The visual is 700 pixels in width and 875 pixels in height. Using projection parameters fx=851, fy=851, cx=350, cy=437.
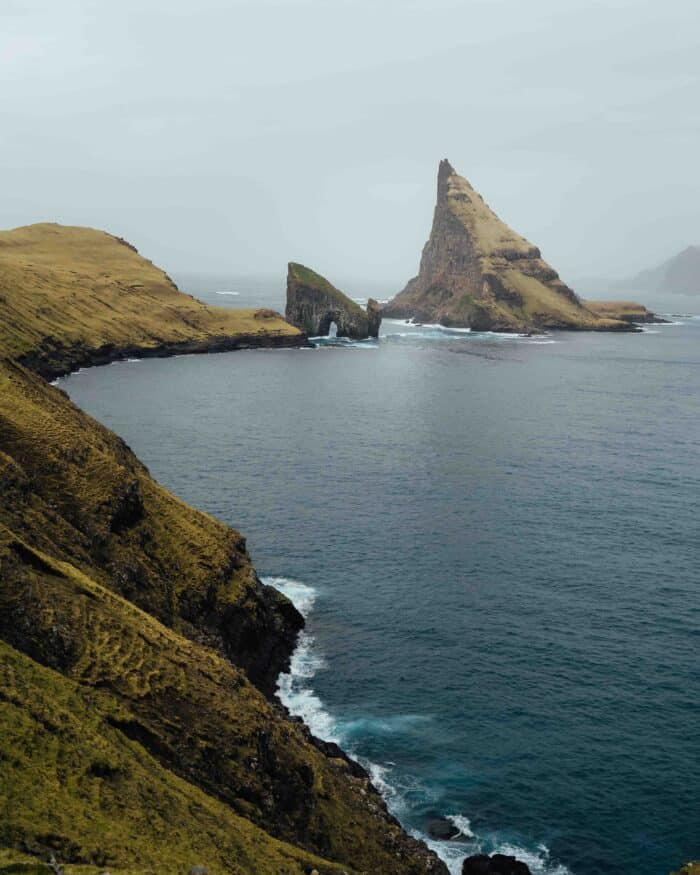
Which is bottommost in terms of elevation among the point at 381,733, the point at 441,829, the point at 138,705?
the point at 441,829

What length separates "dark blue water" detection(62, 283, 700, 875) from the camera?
49.6 metres

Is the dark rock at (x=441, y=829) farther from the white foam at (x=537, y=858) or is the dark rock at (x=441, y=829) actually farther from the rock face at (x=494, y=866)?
the rock face at (x=494, y=866)

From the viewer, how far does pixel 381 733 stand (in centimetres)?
5597

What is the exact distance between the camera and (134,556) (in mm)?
61406

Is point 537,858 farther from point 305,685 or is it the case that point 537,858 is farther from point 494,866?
point 305,685

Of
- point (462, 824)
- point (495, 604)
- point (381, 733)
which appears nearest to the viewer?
point (462, 824)

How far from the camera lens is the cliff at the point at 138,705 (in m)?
32.9

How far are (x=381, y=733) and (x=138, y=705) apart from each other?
19.4 m

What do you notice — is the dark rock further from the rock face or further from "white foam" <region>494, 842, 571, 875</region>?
the rock face

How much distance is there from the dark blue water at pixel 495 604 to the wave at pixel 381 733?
0.15 metres

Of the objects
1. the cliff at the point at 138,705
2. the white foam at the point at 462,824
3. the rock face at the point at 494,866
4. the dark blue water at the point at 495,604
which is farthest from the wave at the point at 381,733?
the cliff at the point at 138,705

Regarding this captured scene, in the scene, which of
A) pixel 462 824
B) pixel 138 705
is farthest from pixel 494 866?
pixel 138 705

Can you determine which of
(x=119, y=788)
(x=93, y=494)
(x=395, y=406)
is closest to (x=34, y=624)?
(x=119, y=788)

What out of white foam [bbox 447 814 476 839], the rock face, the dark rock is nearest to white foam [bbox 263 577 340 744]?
the dark rock
